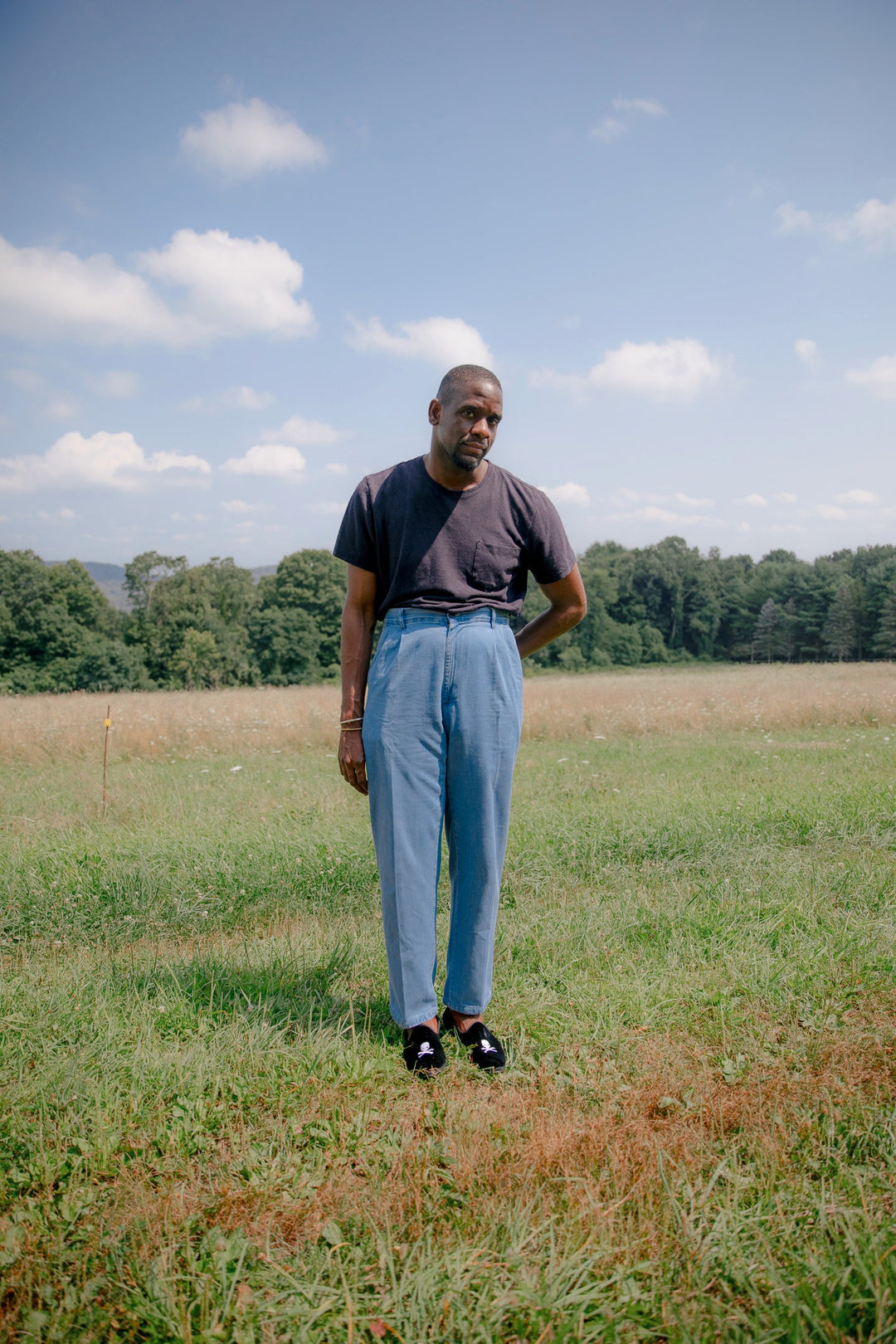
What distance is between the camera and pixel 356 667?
8.57 feet

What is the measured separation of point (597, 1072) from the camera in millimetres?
2326

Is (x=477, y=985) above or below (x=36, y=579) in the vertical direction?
below

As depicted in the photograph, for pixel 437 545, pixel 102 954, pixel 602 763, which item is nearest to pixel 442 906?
pixel 102 954

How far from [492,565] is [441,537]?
0.67ft

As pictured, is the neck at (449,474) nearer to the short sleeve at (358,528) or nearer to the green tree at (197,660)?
the short sleeve at (358,528)

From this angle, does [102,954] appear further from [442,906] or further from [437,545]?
[437,545]

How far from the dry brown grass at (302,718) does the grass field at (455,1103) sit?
5.92m

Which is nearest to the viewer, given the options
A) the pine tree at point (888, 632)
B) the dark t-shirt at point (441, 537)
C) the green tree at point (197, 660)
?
the dark t-shirt at point (441, 537)

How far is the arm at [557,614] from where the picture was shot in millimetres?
2861

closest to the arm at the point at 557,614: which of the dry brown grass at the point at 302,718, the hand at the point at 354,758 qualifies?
the hand at the point at 354,758

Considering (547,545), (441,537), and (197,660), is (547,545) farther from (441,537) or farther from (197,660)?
(197,660)

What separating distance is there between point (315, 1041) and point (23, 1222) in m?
0.92

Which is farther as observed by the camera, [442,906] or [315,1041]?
[442,906]

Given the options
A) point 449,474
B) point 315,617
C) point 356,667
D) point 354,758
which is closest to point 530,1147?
point 354,758
